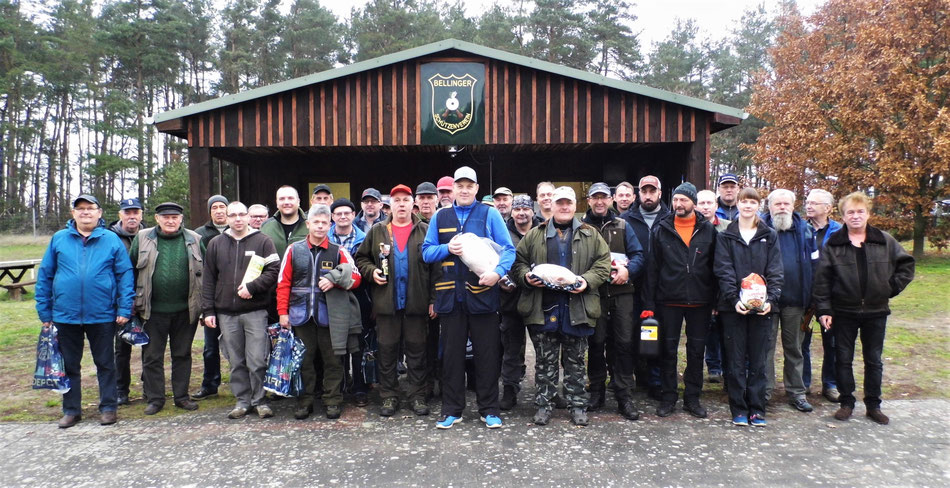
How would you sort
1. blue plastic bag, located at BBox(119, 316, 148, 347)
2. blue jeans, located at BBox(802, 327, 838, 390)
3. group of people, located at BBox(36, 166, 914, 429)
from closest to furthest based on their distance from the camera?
group of people, located at BBox(36, 166, 914, 429) → blue plastic bag, located at BBox(119, 316, 148, 347) → blue jeans, located at BBox(802, 327, 838, 390)

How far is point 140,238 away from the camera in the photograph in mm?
4957

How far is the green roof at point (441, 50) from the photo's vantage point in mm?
8703

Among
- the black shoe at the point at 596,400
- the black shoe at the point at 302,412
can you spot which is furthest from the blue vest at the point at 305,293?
the black shoe at the point at 596,400

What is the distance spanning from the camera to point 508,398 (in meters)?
4.90

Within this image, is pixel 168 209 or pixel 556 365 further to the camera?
pixel 168 209

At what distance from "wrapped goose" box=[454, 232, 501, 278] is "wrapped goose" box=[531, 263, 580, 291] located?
1.21 feet

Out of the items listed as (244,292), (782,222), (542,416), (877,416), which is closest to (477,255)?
(542,416)

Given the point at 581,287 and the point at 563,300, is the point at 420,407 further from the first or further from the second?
the point at 581,287

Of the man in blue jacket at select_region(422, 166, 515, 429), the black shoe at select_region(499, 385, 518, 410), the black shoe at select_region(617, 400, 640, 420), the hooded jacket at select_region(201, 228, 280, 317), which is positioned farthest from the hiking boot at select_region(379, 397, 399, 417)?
the black shoe at select_region(617, 400, 640, 420)

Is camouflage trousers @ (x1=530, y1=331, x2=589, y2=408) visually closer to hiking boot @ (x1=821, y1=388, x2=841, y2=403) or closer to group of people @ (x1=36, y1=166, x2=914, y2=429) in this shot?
group of people @ (x1=36, y1=166, x2=914, y2=429)

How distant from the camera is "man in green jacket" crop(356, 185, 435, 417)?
4.73m

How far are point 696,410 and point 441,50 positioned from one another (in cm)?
675

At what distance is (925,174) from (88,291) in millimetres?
19165

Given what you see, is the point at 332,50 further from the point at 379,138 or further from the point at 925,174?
the point at 925,174
